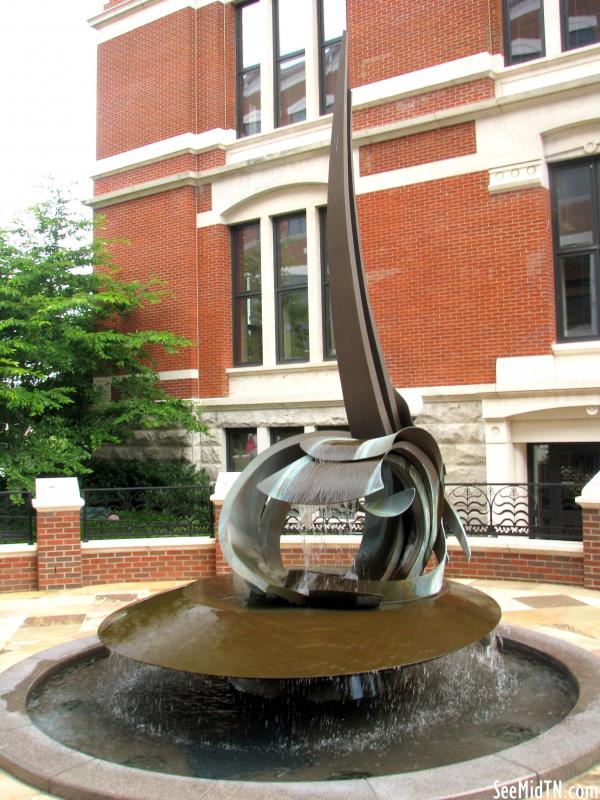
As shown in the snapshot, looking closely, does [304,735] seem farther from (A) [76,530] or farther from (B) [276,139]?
(B) [276,139]

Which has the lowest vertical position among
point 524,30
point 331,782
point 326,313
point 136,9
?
point 331,782

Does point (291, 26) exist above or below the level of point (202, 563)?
above

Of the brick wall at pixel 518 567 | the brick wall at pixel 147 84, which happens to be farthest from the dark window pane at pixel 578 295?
the brick wall at pixel 147 84

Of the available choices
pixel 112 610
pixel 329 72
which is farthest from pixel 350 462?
pixel 329 72

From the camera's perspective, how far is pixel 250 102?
51.4ft

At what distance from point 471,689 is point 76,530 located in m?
Result: 5.94

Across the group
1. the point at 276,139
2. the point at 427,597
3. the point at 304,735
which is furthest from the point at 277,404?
the point at 304,735

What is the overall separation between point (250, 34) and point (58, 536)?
1135 centimetres

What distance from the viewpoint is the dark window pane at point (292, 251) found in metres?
14.8

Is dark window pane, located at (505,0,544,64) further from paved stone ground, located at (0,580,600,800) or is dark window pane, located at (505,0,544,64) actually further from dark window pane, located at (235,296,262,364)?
paved stone ground, located at (0,580,600,800)

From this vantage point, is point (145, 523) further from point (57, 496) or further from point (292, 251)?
point (292, 251)

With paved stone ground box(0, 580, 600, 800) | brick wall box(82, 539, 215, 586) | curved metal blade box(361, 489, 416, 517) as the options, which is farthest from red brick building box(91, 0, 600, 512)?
curved metal blade box(361, 489, 416, 517)

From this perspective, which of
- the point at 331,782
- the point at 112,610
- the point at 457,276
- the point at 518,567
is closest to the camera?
the point at 331,782

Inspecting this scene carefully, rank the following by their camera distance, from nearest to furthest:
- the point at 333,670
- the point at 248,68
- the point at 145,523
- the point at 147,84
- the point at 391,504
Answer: the point at 333,670 → the point at 391,504 → the point at 145,523 → the point at 248,68 → the point at 147,84
